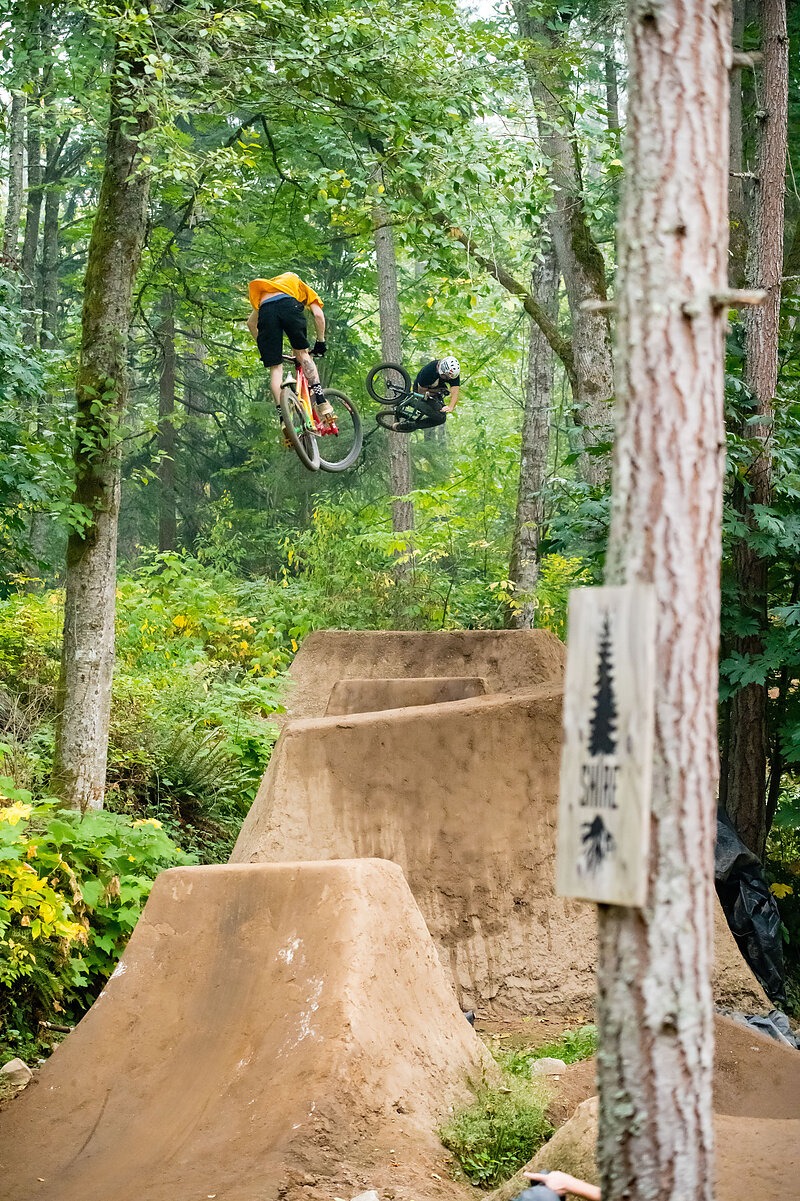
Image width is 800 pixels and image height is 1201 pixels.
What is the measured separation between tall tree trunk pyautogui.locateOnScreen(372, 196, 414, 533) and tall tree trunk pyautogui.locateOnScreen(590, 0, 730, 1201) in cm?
1156

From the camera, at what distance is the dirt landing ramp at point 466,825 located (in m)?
6.65

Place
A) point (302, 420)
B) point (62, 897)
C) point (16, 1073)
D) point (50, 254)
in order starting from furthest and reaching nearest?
1. point (50, 254)
2. point (302, 420)
3. point (62, 897)
4. point (16, 1073)

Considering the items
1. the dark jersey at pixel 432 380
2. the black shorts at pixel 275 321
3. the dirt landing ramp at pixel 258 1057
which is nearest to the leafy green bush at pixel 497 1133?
the dirt landing ramp at pixel 258 1057

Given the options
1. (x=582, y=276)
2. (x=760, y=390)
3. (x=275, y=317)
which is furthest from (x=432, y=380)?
(x=760, y=390)

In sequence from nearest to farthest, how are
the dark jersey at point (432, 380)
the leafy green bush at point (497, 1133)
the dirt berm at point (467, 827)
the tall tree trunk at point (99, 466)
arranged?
the leafy green bush at point (497, 1133)
the dirt berm at point (467, 827)
the tall tree trunk at point (99, 466)
the dark jersey at point (432, 380)

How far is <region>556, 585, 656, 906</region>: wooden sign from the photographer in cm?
232

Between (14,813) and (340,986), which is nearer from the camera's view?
(340,986)

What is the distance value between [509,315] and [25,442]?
15.2 metres

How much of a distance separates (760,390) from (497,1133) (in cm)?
548

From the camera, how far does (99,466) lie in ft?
23.0

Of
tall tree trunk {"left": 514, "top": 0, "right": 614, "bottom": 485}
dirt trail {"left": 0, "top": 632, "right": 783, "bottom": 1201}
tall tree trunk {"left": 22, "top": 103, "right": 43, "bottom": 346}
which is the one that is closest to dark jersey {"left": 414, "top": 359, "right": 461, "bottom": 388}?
tall tree trunk {"left": 514, "top": 0, "right": 614, "bottom": 485}

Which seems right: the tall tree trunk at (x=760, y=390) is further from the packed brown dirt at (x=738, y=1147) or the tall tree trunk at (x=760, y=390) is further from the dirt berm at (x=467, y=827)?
the packed brown dirt at (x=738, y=1147)

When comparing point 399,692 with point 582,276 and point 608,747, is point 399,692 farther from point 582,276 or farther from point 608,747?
point 608,747

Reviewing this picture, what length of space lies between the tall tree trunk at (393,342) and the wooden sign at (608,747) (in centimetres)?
1176
